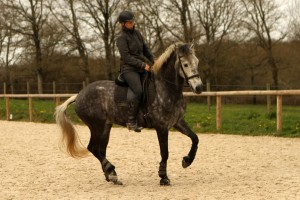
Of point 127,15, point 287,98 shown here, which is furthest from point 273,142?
point 287,98

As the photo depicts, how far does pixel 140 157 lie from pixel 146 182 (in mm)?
2360

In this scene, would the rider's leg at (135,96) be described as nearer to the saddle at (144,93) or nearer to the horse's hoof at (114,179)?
the saddle at (144,93)

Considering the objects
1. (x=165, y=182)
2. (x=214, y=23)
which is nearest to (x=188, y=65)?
(x=165, y=182)

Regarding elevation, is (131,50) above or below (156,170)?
above

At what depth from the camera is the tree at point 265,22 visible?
28438 millimetres

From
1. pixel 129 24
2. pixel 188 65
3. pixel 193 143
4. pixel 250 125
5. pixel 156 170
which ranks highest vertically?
pixel 129 24

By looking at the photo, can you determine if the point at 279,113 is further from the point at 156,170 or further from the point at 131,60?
the point at 131,60

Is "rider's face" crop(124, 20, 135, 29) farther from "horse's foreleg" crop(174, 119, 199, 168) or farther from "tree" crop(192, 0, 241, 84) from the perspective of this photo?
"tree" crop(192, 0, 241, 84)

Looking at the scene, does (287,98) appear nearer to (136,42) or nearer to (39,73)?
(39,73)

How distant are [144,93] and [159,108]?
339 mm

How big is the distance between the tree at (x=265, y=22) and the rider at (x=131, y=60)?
22798 mm

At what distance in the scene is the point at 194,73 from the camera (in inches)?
235

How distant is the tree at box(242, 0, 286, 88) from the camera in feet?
93.3

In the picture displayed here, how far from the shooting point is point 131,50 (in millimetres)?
6520
